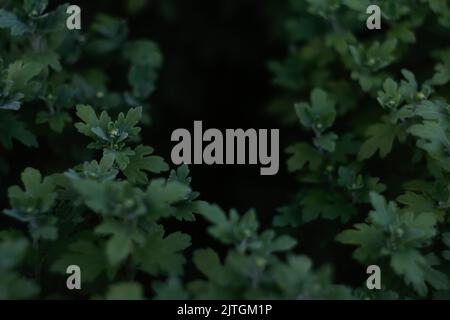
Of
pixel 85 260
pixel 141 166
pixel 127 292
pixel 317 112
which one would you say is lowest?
pixel 127 292

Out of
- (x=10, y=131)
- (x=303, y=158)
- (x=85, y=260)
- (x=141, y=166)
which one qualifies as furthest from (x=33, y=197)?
(x=303, y=158)

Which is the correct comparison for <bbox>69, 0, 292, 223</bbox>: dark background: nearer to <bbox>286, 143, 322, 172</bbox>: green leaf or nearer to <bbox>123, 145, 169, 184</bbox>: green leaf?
<bbox>286, 143, 322, 172</bbox>: green leaf

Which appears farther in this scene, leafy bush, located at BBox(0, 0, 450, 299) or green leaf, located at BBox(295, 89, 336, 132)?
green leaf, located at BBox(295, 89, 336, 132)

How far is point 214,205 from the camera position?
221 cm

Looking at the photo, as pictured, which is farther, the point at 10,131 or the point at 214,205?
the point at 10,131

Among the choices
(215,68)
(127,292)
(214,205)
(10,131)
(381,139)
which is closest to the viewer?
(127,292)

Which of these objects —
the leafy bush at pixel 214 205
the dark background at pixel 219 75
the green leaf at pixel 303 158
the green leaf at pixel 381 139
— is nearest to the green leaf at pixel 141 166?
the leafy bush at pixel 214 205

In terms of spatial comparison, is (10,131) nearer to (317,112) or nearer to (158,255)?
(158,255)

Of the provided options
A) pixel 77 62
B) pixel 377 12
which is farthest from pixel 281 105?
pixel 77 62

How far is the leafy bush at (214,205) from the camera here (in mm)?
2146

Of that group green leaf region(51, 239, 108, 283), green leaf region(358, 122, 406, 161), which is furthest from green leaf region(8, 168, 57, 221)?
green leaf region(358, 122, 406, 161)

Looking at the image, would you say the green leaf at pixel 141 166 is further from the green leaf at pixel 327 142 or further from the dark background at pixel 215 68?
the dark background at pixel 215 68

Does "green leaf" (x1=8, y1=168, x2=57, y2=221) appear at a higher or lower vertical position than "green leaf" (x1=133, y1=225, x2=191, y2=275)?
higher

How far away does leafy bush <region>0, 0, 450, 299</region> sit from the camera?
2.15 m
